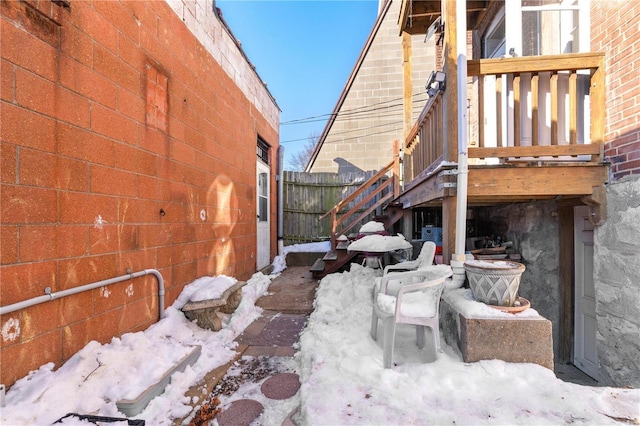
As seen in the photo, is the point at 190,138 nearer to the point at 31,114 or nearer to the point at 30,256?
the point at 31,114

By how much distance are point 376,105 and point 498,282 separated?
9025 mm

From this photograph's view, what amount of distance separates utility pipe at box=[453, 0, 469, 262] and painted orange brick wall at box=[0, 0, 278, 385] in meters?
2.70

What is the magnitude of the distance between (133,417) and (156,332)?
927mm

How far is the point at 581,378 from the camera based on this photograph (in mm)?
3082

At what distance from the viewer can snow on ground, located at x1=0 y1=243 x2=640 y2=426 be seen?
1502mm

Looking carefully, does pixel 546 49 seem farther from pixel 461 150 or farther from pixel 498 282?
pixel 498 282

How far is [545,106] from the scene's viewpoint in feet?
10.4

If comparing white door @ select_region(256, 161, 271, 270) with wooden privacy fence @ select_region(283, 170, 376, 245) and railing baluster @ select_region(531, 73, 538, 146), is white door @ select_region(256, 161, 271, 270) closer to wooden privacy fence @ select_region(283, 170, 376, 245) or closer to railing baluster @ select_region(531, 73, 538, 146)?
wooden privacy fence @ select_region(283, 170, 376, 245)

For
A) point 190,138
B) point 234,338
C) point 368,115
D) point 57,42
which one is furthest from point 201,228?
point 368,115

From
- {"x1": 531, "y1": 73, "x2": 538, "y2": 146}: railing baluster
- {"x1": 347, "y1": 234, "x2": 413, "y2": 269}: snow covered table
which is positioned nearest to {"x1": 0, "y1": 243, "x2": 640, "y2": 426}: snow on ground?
{"x1": 347, "y1": 234, "x2": 413, "y2": 269}: snow covered table

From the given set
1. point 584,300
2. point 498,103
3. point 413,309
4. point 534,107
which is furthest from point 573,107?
point 413,309

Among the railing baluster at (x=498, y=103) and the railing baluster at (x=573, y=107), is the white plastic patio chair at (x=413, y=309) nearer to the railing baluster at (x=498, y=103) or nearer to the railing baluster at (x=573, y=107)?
the railing baluster at (x=498, y=103)

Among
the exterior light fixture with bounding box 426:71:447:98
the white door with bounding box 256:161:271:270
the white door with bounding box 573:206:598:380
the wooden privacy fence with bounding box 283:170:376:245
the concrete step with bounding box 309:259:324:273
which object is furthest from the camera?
the wooden privacy fence with bounding box 283:170:376:245

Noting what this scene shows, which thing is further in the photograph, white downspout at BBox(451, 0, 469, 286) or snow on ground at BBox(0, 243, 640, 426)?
white downspout at BBox(451, 0, 469, 286)
